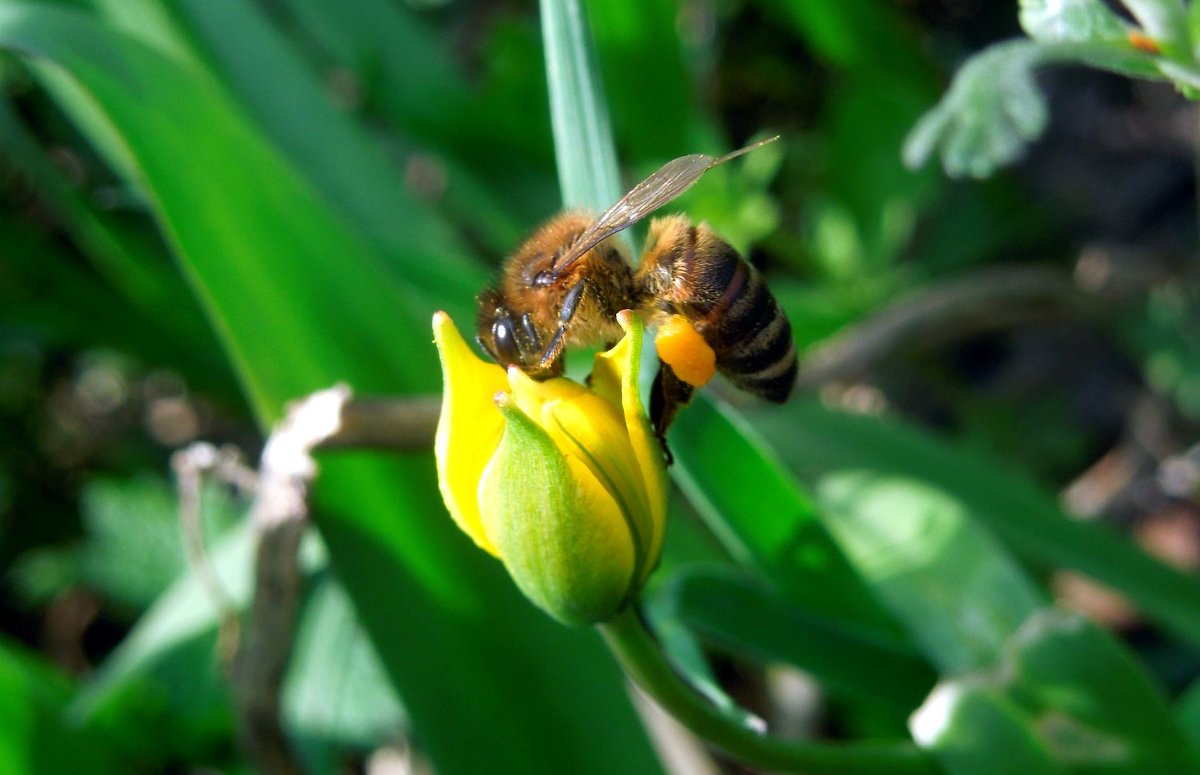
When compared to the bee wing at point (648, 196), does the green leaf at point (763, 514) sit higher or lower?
lower

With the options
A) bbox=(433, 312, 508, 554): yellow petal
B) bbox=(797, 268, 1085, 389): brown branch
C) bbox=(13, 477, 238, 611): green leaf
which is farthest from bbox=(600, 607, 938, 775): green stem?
bbox=(13, 477, 238, 611): green leaf

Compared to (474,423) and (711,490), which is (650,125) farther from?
(474,423)

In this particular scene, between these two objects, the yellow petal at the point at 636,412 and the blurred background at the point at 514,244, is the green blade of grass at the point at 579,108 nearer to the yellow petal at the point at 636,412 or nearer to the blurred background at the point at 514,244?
the yellow petal at the point at 636,412

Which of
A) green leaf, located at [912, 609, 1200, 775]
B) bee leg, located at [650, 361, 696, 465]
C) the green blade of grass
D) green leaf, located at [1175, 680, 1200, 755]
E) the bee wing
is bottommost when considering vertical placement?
green leaf, located at [1175, 680, 1200, 755]

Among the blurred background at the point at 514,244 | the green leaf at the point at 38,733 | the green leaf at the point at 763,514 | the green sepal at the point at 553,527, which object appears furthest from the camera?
the blurred background at the point at 514,244

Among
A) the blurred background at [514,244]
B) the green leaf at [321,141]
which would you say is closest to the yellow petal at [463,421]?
the blurred background at [514,244]

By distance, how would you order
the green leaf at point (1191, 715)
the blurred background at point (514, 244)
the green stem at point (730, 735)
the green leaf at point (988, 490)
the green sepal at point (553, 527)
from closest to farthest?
the green sepal at point (553, 527) < the green stem at point (730, 735) < the green leaf at point (1191, 715) < the green leaf at point (988, 490) < the blurred background at point (514, 244)

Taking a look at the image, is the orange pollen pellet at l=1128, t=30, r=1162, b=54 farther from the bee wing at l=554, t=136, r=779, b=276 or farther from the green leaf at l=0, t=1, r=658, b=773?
the green leaf at l=0, t=1, r=658, b=773

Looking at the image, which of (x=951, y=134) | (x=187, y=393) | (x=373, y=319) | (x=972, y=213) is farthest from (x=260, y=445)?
(x=951, y=134)
